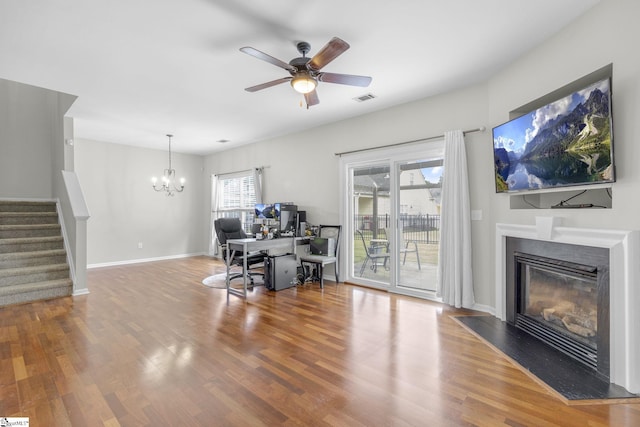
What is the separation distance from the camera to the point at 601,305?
2164 millimetres

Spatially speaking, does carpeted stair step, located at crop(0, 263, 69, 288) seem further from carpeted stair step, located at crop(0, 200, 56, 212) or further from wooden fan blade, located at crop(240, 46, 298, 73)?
wooden fan blade, located at crop(240, 46, 298, 73)

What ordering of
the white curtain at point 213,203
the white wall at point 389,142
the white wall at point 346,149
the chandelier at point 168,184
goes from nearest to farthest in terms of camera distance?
the white wall at point 389,142 → the white wall at point 346,149 → the chandelier at point 168,184 → the white curtain at point 213,203

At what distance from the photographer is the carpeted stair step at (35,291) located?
3.81 metres

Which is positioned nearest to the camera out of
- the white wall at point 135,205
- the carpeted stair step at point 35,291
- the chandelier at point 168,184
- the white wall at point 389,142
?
the white wall at point 389,142

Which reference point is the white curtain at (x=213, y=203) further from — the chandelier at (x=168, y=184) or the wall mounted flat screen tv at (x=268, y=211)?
the wall mounted flat screen tv at (x=268, y=211)

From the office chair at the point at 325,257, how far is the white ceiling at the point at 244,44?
2033 millimetres

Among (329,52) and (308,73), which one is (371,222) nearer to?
(308,73)

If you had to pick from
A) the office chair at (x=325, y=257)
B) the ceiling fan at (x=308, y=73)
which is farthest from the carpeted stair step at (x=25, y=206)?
the ceiling fan at (x=308, y=73)

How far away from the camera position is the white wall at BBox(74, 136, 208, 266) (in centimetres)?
628

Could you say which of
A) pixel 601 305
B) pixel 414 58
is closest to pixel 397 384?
pixel 601 305

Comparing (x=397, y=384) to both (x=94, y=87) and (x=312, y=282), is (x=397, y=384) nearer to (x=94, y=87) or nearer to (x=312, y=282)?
(x=312, y=282)

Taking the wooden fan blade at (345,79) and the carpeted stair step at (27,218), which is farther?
the carpeted stair step at (27,218)

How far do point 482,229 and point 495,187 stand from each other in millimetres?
566

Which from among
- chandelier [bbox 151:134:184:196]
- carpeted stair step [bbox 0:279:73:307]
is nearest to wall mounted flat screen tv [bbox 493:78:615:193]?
carpeted stair step [bbox 0:279:73:307]
